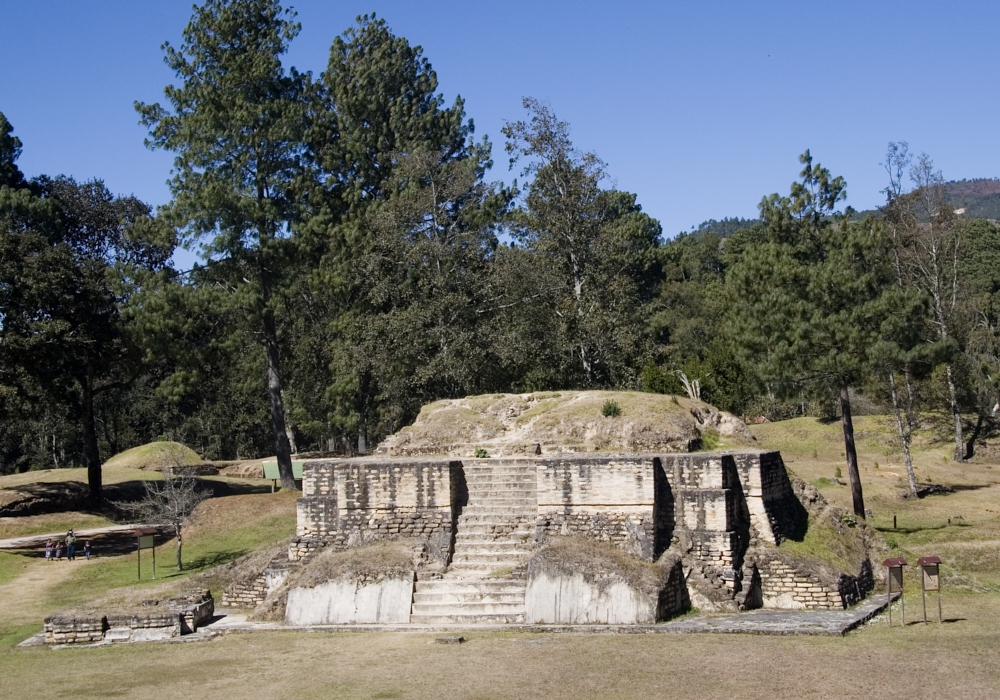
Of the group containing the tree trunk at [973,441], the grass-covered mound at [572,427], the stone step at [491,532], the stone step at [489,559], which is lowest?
the stone step at [489,559]

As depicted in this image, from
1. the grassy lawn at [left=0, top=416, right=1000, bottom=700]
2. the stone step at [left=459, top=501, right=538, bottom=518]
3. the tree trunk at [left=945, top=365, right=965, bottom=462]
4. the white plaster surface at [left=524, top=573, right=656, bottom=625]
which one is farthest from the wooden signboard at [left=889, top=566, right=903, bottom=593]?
the tree trunk at [left=945, top=365, right=965, bottom=462]

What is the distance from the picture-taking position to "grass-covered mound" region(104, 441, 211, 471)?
3984 centimetres

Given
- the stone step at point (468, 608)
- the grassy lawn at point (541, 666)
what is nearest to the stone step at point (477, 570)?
the stone step at point (468, 608)

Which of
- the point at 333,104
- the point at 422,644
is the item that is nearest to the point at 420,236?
the point at 333,104

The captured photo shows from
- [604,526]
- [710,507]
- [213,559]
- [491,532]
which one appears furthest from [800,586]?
[213,559]

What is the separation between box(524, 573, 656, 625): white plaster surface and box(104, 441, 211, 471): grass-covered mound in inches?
958

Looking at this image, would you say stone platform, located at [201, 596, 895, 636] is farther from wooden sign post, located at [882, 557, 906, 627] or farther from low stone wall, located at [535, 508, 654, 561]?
low stone wall, located at [535, 508, 654, 561]

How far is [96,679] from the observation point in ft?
49.1

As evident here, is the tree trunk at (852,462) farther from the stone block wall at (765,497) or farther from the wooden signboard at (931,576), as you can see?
the wooden signboard at (931,576)

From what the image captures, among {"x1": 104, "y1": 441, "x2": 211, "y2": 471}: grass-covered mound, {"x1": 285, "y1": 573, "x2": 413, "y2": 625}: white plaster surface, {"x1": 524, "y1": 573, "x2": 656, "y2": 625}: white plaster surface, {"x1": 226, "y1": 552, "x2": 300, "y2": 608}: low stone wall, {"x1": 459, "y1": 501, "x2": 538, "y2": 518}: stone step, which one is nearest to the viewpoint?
{"x1": 524, "y1": 573, "x2": 656, "y2": 625}: white plaster surface

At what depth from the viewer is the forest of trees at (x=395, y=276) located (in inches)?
1053

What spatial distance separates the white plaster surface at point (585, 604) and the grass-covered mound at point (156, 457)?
24340 mm

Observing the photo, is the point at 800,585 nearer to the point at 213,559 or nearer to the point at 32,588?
the point at 213,559

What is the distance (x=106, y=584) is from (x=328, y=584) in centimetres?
816
